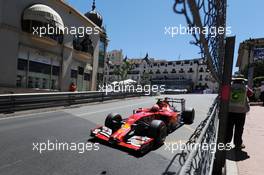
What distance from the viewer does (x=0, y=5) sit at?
63.3 ft

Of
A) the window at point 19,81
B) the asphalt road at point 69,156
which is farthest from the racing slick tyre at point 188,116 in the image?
the window at point 19,81

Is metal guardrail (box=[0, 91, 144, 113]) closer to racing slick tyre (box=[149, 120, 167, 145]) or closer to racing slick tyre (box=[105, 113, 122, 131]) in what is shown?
racing slick tyre (box=[105, 113, 122, 131])

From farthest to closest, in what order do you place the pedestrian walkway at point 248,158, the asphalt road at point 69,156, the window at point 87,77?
the window at point 87,77 < the pedestrian walkway at point 248,158 < the asphalt road at point 69,156

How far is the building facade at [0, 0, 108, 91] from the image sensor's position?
2033 cm

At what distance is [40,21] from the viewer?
21.8 metres

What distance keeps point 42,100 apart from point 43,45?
10.5m

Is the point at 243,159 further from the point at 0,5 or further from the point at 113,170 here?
the point at 0,5

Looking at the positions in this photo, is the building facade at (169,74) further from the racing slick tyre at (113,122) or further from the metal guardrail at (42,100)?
the racing slick tyre at (113,122)

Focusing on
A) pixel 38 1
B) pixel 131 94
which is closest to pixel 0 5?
pixel 38 1

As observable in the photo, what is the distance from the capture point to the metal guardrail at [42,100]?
40.5 feet

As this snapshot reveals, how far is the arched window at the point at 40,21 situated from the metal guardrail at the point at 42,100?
6340 mm

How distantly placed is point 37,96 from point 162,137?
310 inches

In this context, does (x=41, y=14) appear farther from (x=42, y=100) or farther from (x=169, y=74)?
(x=169, y=74)

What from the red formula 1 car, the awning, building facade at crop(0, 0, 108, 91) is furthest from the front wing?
the awning
